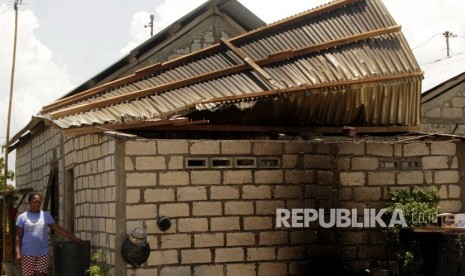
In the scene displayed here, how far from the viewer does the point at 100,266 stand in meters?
8.88

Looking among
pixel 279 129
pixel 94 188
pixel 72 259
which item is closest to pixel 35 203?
pixel 94 188

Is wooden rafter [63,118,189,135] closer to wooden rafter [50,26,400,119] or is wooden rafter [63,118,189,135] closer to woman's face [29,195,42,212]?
woman's face [29,195,42,212]

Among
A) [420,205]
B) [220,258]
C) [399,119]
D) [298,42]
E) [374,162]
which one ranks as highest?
[298,42]

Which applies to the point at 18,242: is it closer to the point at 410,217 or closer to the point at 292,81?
the point at 292,81

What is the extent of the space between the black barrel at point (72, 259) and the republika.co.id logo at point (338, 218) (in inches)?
111

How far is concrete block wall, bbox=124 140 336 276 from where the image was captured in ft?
27.9

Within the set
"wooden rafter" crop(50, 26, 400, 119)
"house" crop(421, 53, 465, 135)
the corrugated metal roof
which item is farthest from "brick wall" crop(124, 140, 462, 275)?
"house" crop(421, 53, 465, 135)

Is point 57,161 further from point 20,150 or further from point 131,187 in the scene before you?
point 20,150

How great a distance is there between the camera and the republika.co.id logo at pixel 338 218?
9.14 meters

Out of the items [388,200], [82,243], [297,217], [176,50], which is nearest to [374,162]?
[388,200]

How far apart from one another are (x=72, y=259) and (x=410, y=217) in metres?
4.73

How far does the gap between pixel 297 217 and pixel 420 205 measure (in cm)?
172

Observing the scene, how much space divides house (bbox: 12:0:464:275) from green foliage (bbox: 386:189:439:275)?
0.19 m

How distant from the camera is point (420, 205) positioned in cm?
936
